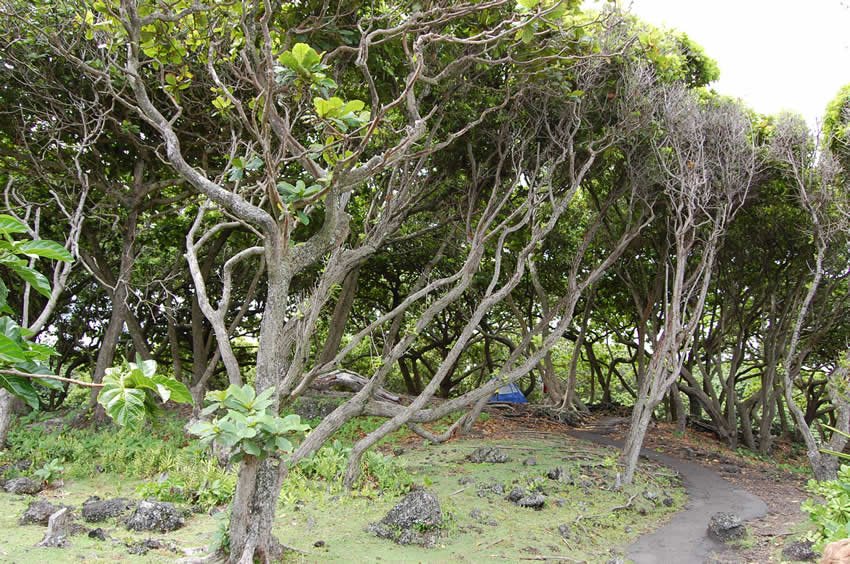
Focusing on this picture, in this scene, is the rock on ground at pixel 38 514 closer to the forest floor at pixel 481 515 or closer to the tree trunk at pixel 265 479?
the forest floor at pixel 481 515

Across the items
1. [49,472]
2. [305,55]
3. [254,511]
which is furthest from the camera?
[49,472]

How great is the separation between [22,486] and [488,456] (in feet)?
18.7

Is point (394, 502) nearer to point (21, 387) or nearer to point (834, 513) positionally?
point (834, 513)

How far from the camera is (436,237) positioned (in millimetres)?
11148

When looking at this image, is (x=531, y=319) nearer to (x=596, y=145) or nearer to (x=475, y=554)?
(x=596, y=145)

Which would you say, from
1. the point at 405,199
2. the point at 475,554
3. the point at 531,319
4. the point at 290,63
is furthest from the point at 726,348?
the point at 290,63

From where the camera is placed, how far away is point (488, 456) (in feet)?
26.8

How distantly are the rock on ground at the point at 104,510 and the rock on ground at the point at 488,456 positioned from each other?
453cm

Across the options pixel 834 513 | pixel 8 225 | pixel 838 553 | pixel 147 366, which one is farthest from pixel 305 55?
pixel 834 513

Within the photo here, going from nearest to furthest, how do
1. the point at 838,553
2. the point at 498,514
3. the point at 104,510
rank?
the point at 838,553, the point at 104,510, the point at 498,514

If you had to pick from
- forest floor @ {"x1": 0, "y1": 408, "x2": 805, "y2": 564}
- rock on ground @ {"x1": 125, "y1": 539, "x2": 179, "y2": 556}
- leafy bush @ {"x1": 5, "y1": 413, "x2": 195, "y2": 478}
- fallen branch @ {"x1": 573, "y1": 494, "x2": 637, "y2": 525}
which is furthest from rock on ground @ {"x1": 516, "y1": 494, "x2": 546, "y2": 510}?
leafy bush @ {"x1": 5, "y1": 413, "x2": 195, "y2": 478}

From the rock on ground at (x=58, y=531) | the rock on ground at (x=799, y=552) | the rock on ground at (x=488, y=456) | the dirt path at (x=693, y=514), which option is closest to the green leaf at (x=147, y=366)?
the rock on ground at (x=58, y=531)

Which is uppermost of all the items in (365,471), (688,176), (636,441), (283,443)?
(688,176)

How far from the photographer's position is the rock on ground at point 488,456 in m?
8.12
